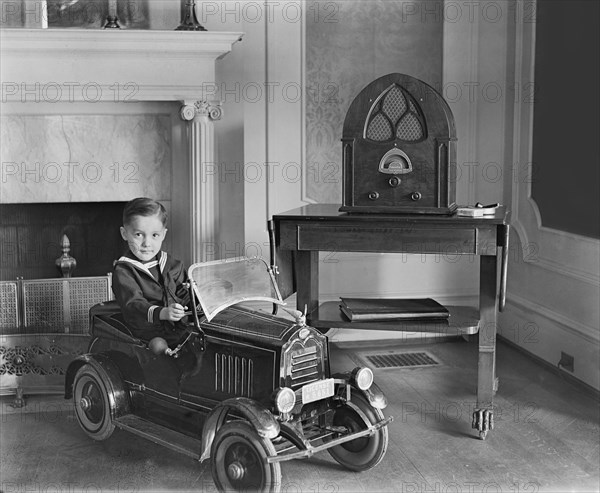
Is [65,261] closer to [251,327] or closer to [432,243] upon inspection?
[251,327]

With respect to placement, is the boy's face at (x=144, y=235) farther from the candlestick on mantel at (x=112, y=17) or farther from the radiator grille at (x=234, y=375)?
the candlestick on mantel at (x=112, y=17)

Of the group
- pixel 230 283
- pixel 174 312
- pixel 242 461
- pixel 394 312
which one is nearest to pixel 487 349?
pixel 394 312

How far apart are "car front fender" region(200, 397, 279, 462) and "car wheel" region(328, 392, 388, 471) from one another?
0.38 m

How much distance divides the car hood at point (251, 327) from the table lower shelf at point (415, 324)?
0.67 meters

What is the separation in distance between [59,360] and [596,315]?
2665mm

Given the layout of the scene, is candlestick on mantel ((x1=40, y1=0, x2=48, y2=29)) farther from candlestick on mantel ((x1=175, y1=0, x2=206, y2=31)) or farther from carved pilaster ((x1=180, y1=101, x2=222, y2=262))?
carved pilaster ((x1=180, y1=101, x2=222, y2=262))

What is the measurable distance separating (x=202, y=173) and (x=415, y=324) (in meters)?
1.47

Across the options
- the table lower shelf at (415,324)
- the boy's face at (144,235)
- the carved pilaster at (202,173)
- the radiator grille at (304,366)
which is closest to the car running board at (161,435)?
the radiator grille at (304,366)

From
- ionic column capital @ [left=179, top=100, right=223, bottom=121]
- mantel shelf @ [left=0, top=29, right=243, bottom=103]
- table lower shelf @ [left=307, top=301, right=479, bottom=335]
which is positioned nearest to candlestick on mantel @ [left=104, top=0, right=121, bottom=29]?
mantel shelf @ [left=0, top=29, right=243, bottom=103]

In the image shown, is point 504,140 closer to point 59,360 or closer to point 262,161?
point 262,161

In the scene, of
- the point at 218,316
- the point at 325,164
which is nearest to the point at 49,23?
the point at 325,164

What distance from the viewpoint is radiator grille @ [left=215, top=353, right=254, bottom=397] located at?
9.53 ft

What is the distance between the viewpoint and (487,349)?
11.6ft

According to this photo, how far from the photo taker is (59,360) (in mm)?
3896
